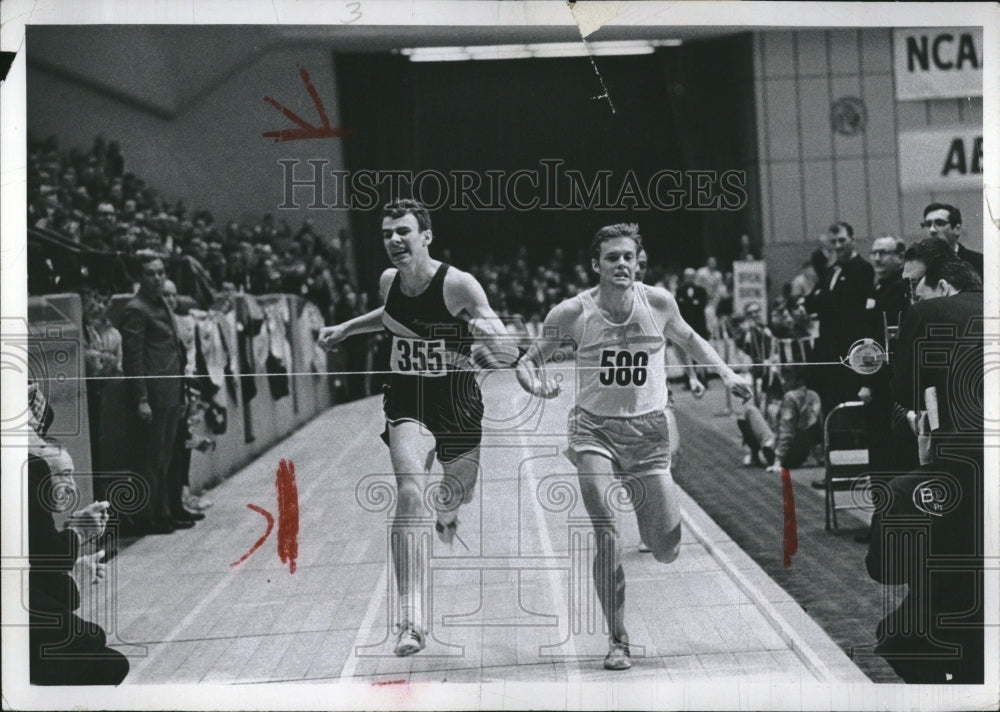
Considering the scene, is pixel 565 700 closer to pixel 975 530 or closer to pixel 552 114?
pixel 975 530

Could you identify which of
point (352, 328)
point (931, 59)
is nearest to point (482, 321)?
point (352, 328)

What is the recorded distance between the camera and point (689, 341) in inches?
167

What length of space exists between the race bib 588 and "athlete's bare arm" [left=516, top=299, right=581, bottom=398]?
27 centimetres

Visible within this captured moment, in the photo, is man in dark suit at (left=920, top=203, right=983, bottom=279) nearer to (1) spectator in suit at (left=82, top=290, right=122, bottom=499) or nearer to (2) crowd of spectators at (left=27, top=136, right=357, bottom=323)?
(2) crowd of spectators at (left=27, top=136, right=357, bottom=323)

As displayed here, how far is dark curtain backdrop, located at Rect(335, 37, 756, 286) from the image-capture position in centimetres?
418

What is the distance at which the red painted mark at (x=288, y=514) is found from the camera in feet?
14.1

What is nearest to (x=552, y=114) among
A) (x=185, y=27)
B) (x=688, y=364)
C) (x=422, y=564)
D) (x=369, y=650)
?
(x=688, y=364)

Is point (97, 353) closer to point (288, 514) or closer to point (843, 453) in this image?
point (288, 514)

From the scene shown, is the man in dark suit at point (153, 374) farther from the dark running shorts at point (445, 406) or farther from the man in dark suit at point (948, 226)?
the man in dark suit at point (948, 226)

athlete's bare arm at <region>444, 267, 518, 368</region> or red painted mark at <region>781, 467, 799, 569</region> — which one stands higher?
athlete's bare arm at <region>444, 267, 518, 368</region>

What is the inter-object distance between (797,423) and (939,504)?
58 cm

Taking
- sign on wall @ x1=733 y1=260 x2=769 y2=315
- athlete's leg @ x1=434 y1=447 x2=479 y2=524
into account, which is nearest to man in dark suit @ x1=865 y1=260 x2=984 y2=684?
sign on wall @ x1=733 y1=260 x2=769 y2=315

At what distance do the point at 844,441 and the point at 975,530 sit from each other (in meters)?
0.55

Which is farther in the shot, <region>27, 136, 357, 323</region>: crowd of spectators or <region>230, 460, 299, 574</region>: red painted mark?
<region>230, 460, 299, 574</region>: red painted mark
